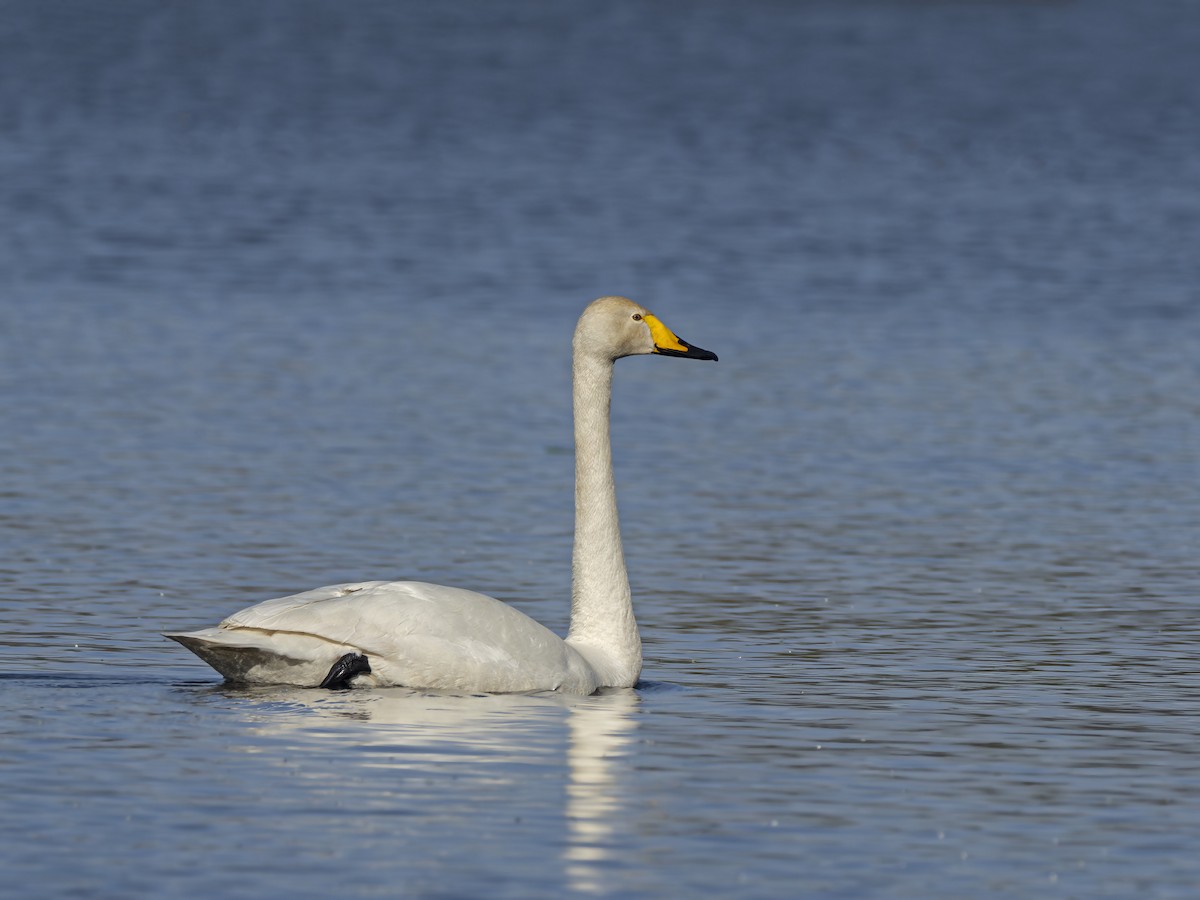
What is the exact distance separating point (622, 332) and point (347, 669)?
2.59m

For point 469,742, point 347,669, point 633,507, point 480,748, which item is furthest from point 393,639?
point 633,507

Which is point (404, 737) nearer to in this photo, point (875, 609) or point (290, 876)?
point (290, 876)

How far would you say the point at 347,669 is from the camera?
12070 mm

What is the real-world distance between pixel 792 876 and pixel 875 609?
6022 mm

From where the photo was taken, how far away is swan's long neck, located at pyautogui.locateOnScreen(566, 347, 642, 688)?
1299 centimetres

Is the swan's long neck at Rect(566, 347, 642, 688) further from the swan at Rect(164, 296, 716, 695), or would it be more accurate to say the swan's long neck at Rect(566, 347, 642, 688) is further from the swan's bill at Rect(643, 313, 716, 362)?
the swan's bill at Rect(643, 313, 716, 362)

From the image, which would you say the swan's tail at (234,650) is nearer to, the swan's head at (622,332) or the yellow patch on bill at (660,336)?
the swan's head at (622,332)

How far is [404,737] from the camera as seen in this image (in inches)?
440

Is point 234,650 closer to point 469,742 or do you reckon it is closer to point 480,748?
point 469,742

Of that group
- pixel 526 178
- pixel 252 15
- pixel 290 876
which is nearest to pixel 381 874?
pixel 290 876

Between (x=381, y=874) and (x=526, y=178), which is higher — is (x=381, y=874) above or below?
below

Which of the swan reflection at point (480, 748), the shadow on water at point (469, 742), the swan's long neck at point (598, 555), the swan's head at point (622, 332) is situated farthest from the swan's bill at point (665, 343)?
the swan reflection at point (480, 748)

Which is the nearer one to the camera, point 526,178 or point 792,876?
point 792,876

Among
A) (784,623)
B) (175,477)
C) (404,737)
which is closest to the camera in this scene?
(404,737)
